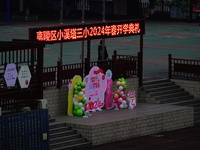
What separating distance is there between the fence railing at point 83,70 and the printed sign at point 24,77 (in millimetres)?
3716

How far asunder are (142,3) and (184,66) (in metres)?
39.9

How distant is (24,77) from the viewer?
2466 cm

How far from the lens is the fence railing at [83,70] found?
28784 millimetres

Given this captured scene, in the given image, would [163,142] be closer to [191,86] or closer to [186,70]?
[191,86]

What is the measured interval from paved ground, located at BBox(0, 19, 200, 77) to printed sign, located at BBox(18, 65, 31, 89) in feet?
37.0

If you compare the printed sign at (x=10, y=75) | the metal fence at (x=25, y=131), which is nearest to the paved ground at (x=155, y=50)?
the metal fence at (x=25, y=131)

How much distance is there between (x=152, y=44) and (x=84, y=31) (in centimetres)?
2056

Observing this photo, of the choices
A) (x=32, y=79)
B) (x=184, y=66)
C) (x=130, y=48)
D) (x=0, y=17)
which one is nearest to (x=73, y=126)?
(x=32, y=79)

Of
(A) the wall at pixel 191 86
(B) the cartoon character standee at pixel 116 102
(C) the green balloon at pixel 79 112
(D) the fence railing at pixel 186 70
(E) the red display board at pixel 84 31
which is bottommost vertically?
(C) the green balloon at pixel 79 112

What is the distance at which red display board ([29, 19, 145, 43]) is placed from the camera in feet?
89.8

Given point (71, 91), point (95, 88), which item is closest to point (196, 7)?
point (95, 88)

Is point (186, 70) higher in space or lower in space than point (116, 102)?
higher

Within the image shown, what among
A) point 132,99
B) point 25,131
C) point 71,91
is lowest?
point 25,131

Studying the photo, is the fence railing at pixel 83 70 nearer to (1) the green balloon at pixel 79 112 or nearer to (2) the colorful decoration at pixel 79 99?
(2) the colorful decoration at pixel 79 99
